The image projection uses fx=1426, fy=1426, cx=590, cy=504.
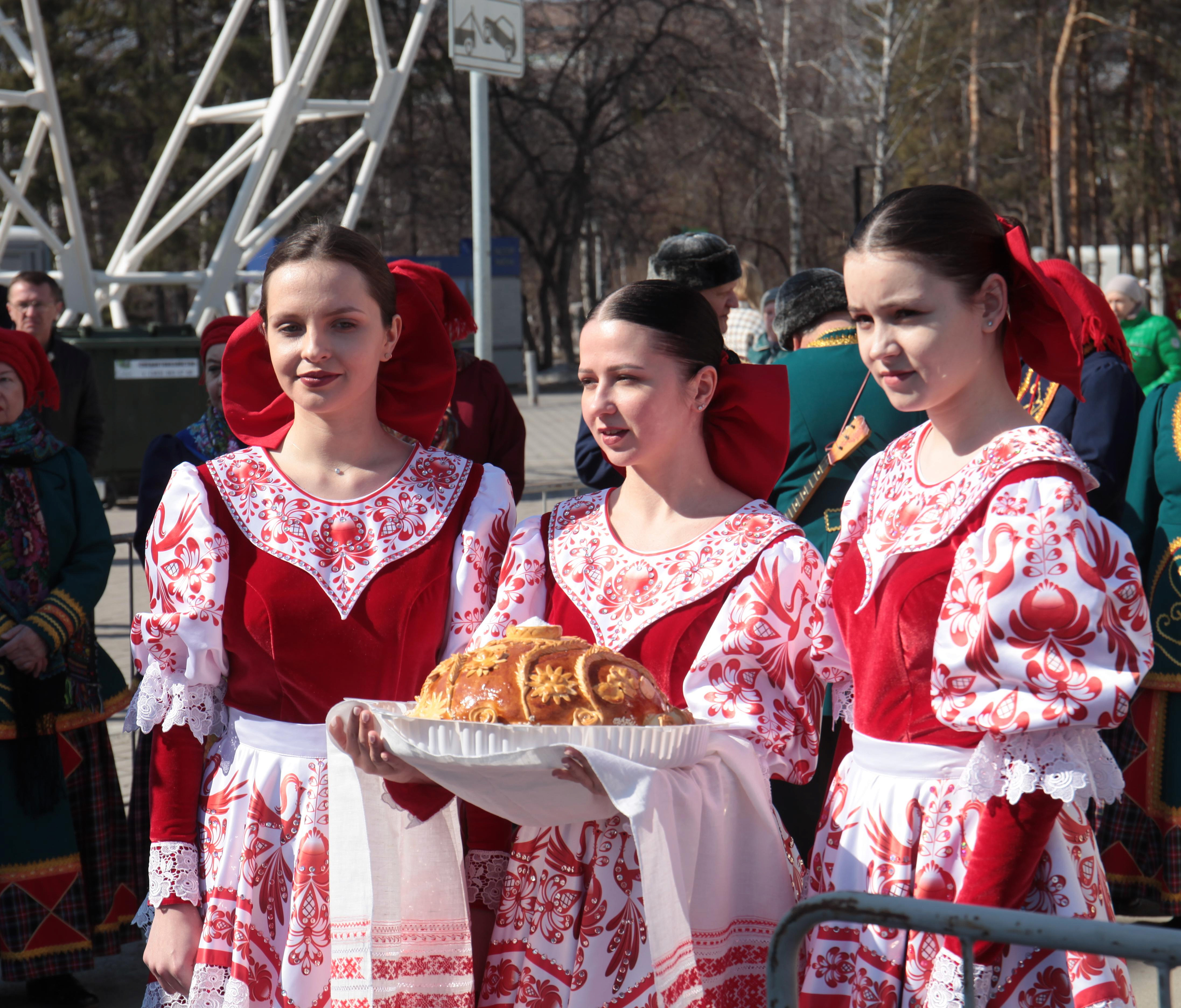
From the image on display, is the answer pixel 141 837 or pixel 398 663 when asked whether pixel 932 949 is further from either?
pixel 141 837

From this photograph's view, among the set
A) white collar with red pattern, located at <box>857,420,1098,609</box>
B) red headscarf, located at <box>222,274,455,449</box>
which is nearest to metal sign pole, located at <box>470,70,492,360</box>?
red headscarf, located at <box>222,274,455,449</box>

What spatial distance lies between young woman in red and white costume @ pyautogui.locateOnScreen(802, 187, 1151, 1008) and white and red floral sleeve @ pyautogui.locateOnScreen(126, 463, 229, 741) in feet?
3.33

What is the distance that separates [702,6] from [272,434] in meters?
28.6

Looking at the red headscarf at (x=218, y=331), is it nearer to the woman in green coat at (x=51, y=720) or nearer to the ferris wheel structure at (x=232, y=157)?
the woman in green coat at (x=51, y=720)

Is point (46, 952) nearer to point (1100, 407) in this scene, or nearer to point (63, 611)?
point (63, 611)

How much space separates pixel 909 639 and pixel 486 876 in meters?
0.81

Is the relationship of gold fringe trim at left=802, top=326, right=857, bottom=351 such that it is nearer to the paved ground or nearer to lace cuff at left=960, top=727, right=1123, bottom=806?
the paved ground

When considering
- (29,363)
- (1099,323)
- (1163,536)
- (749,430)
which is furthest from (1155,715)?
(29,363)

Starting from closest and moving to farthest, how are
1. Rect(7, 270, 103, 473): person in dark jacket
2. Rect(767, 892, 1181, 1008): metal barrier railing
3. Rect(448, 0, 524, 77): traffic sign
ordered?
1. Rect(767, 892, 1181, 1008): metal barrier railing
2. Rect(448, 0, 524, 77): traffic sign
3. Rect(7, 270, 103, 473): person in dark jacket

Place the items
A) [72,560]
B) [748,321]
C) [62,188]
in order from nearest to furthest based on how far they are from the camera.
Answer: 1. [72,560]
2. [748,321]
3. [62,188]

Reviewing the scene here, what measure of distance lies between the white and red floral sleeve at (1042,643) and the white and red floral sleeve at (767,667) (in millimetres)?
315

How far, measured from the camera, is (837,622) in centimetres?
228

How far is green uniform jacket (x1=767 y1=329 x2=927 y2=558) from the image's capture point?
399cm

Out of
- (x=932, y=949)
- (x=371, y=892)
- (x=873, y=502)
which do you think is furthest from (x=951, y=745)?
(x=371, y=892)
